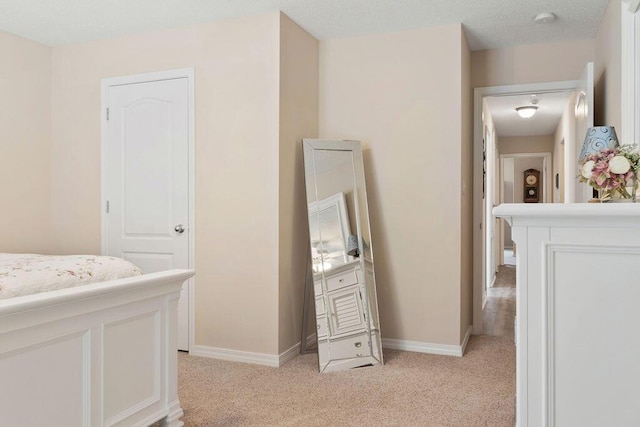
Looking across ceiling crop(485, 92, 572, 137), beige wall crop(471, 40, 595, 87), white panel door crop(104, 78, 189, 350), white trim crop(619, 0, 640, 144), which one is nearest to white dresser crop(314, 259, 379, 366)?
white panel door crop(104, 78, 189, 350)

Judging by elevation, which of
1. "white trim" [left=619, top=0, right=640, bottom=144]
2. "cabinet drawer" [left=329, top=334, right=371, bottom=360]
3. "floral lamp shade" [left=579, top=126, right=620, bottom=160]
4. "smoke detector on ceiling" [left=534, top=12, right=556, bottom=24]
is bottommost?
"cabinet drawer" [left=329, top=334, right=371, bottom=360]

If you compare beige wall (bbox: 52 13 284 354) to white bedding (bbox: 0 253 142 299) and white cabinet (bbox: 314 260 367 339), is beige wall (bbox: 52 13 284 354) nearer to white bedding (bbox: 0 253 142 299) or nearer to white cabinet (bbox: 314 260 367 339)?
white cabinet (bbox: 314 260 367 339)

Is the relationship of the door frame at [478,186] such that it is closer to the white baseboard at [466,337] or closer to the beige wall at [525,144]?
the white baseboard at [466,337]

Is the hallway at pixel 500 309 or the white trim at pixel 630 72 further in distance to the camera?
the hallway at pixel 500 309

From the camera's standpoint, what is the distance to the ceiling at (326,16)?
3.33 meters

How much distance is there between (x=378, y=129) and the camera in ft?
12.9

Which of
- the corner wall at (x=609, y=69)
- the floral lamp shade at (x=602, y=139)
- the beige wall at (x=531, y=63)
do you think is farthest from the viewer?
the beige wall at (x=531, y=63)

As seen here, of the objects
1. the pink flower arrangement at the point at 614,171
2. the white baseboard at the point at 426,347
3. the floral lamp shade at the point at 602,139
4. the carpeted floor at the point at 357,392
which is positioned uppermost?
the floral lamp shade at the point at 602,139

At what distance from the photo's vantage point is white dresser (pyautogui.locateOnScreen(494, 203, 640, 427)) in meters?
1.44

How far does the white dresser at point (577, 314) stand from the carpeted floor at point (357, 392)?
114cm

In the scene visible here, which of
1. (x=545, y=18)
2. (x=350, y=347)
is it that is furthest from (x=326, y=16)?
(x=350, y=347)

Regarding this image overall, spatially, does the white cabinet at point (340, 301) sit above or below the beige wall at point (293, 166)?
below

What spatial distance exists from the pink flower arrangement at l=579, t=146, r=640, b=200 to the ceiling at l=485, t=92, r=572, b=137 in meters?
3.44

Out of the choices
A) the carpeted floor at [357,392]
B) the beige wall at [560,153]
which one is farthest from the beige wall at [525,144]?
the carpeted floor at [357,392]
